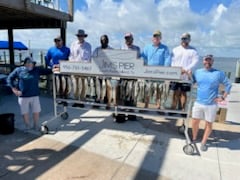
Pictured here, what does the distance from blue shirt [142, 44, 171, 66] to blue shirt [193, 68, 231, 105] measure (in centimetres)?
81

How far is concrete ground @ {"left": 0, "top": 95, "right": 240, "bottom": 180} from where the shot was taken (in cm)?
336

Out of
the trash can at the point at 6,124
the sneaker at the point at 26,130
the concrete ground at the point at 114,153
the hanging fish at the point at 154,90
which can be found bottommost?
the concrete ground at the point at 114,153

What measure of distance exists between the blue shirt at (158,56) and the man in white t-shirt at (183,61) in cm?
16

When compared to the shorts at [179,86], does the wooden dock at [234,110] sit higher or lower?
lower

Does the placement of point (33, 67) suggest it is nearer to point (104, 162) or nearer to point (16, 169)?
point (16, 169)

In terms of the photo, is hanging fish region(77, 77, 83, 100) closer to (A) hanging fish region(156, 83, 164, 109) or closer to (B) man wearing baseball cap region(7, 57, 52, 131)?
(B) man wearing baseball cap region(7, 57, 52, 131)

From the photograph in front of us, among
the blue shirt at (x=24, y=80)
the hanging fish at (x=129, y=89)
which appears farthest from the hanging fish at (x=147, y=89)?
the blue shirt at (x=24, y=80)

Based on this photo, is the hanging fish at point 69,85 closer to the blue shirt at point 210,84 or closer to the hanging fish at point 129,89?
the hanging fish at point 129,89

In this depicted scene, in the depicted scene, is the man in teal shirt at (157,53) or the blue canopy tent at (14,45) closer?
the man in teal shirt at (157,53)

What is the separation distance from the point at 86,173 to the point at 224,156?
2281mm

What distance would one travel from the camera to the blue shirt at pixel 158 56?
4.62 m

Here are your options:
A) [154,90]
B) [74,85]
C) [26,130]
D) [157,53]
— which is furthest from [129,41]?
[26,130]

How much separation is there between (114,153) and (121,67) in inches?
60.4

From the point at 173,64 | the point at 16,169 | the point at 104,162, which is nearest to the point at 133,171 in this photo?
the point at 104,162
